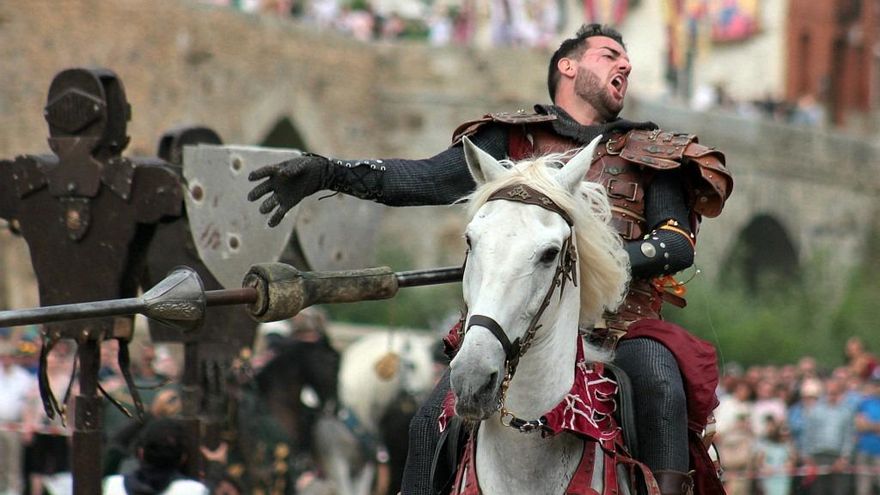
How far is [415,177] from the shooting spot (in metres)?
6.39

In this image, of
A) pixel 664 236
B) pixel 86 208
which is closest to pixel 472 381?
pixel 664 236

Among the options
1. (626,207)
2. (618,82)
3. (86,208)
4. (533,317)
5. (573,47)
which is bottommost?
(86,208)

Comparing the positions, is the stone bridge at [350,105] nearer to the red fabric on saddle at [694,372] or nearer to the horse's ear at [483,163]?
the red fabric on saddle at [694,372]

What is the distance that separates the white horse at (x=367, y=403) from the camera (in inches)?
517

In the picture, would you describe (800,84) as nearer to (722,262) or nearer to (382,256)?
(722,262)

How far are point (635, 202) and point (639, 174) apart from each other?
0.33 feet

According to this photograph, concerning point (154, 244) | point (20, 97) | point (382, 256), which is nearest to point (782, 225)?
point (382, 256)

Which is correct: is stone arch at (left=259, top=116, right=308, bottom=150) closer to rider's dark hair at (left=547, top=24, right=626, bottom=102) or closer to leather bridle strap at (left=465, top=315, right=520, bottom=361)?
rider's dark hair at (left=547, top=24, right=626, bottom=102)

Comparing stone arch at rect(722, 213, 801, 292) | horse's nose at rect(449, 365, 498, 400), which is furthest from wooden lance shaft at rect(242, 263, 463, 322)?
stone arch at rect(722, 213, 801, 292)

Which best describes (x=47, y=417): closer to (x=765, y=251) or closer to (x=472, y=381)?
(x=472, y=381)

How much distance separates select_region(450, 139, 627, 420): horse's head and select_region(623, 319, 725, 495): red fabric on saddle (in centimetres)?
43

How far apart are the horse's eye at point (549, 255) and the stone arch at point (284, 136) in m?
26.2

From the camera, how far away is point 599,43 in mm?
6914

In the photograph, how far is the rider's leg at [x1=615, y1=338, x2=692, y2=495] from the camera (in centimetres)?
611
